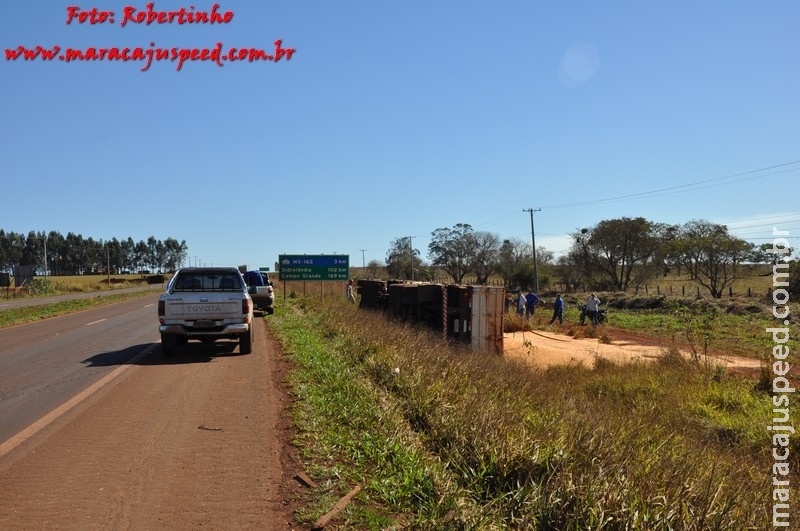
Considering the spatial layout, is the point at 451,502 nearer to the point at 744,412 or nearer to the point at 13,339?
the point at 744,412

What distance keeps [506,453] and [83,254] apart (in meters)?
164

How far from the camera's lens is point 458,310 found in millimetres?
18328

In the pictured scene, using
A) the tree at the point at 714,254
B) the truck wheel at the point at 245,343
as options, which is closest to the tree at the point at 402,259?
the tree at the point at 714,254

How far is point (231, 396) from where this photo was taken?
8359mm

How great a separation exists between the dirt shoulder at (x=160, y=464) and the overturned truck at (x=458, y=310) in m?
9.70

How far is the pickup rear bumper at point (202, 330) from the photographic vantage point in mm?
12023

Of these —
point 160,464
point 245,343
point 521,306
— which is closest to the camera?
point 160,464

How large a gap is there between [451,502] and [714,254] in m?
59.3

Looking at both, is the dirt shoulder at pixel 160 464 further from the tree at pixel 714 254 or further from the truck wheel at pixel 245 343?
the tree at pixel 714 254

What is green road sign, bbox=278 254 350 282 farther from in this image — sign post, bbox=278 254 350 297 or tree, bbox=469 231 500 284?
tree, bbox=469 231 500 284

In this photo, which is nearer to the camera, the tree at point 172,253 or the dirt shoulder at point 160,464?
the dirt shoulder at point 160,464

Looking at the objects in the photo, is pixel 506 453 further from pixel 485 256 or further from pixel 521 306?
pixel 485 256

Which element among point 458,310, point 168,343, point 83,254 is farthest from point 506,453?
point 83,254

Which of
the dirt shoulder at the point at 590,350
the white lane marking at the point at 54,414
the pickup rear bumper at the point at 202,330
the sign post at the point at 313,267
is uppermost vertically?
the sign post at the point at 313,267
